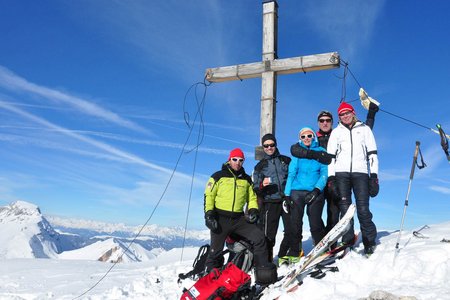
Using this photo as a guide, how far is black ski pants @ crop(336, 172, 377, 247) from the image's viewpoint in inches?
270

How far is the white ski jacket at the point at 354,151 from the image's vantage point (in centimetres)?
702

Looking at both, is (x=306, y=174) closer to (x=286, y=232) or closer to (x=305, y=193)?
Answer: (x=305, y=193)

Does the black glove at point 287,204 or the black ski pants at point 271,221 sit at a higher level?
the black glove at point 287,204

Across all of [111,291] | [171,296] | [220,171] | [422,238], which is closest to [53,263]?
[111,291]

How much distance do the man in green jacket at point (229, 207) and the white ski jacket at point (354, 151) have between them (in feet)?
5.95

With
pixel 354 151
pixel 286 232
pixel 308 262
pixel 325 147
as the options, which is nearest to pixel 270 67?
pixel 325 147

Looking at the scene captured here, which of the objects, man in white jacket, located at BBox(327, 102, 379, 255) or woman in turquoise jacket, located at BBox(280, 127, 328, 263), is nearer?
man in white jacket, located at BBox(327, 102, 379, 255)

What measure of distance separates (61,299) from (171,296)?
2854mm

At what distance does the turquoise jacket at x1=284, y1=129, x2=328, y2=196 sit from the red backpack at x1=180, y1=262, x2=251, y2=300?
6.93 ft

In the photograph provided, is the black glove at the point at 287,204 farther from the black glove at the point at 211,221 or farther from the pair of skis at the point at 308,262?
the black glove at the point at 211,221

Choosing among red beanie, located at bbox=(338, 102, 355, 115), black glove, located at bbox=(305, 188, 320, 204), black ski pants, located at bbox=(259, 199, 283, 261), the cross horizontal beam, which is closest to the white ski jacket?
red beanie, located at bbox=(338, 102, 355, 115)

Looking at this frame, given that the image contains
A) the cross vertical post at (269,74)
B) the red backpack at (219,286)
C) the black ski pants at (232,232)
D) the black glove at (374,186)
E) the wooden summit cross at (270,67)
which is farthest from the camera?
the cross vertical post at (269,74)

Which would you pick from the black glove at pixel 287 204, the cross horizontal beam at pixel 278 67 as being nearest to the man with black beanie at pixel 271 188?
the black glove at pixel 287 204

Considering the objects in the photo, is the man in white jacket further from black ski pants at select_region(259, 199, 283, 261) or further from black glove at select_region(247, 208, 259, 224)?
black glove at select_region(247, 208, 259, 224)
